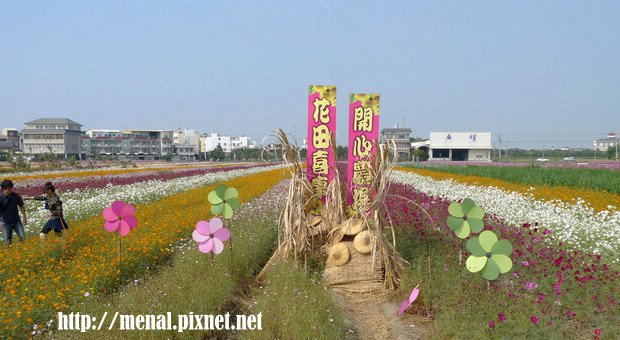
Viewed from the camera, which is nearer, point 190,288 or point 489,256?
point 489,256

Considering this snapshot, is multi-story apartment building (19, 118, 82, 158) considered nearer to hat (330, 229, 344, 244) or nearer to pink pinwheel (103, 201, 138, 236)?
pink pinwheel (103, 201, 138, 236)

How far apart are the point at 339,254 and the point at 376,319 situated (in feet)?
3.81

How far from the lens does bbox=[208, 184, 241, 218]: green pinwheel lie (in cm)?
711

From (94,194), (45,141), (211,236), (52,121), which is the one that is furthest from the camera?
(52,121)

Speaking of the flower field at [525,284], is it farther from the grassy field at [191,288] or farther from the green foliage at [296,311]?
the grassy field at [191,288]

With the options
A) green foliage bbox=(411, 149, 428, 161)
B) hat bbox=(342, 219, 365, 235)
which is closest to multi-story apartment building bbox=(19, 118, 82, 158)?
green foliage bbox=(411, 149, 428, 161)

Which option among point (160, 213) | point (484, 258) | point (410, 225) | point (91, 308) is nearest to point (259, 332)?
point (91, 308)

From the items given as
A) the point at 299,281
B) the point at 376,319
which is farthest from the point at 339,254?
the point at 376,319

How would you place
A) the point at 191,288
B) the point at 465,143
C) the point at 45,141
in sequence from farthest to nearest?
the point at 45,141
the point at 465,143
the point at 191,288

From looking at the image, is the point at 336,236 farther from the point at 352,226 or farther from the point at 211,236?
the point at 211,236

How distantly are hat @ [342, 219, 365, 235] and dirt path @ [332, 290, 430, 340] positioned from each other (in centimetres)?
83

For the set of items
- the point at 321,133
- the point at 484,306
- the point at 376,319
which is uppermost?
the point at 321,133

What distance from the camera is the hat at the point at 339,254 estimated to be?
6.50m

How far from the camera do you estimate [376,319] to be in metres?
5.59
